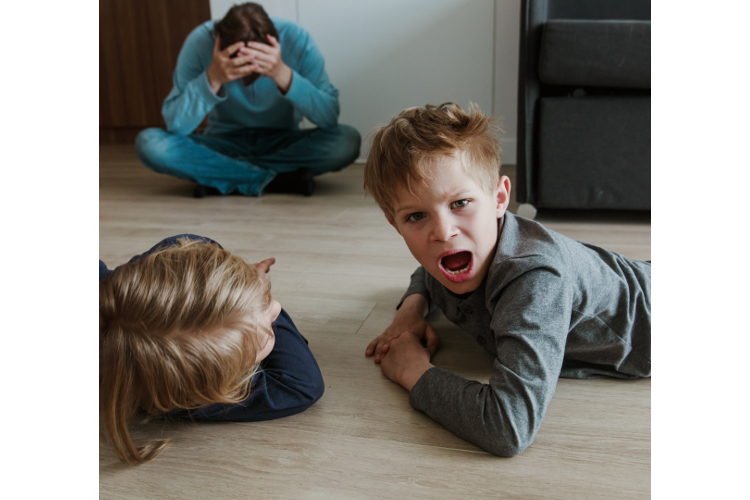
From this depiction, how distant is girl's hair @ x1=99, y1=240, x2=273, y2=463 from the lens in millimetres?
590

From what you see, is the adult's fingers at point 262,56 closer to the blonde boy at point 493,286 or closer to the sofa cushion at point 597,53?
the sofa cushion at point 597,53

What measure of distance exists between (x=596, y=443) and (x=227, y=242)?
1.10 m

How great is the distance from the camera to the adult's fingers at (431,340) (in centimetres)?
90

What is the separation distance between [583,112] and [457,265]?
939 millimetres

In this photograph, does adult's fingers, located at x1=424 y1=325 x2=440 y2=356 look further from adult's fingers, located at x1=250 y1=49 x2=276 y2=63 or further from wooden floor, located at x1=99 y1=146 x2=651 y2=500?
adult's fingers, located at x1=250 y1=49 x2=276 y2=63

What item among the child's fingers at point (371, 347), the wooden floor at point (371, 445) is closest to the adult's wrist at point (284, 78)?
the wooden floor at point (371, 445)

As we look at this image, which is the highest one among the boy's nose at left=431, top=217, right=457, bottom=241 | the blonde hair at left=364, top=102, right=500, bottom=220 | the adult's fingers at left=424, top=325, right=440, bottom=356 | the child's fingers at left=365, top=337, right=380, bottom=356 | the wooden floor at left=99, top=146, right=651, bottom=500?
the blonde hair at left=364, top=102, right=500, bottom=220

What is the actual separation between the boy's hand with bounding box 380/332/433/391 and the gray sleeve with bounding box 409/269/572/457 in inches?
3.4

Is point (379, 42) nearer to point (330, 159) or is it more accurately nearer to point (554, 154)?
point (330, 159)

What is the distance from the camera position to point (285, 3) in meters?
2.64

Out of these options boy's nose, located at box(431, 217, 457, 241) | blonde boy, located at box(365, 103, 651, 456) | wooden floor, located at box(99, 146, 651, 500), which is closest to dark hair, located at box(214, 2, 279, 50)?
wooden floor, located at box(99, 146, 651, 500)

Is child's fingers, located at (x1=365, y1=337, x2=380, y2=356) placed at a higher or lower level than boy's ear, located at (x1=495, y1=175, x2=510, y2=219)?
lower
